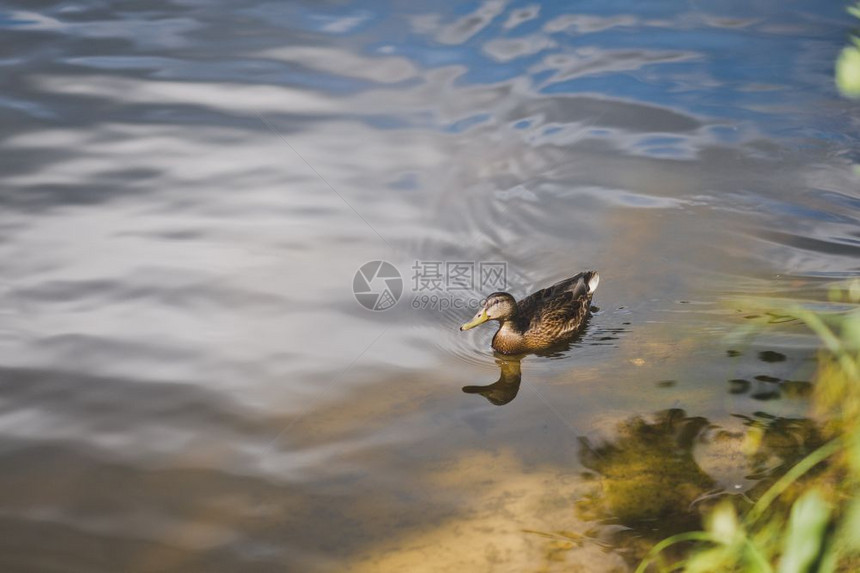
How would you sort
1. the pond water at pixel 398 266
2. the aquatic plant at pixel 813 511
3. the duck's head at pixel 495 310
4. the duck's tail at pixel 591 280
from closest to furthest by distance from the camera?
the aquatic plant at pixel 813 511 → the pond water at pixel 398 266 → the duck's head at pixel 495 310 → the duck's tail at pixel 591 280

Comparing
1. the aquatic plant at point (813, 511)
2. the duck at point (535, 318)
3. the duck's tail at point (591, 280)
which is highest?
the aquatic plant at point (813, 511)

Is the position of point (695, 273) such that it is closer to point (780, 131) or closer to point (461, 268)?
point (461, 268)

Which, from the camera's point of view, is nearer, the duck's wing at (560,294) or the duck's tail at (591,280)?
the duck's wing at (560,294)

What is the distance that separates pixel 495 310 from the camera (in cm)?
645

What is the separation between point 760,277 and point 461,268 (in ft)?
8.08

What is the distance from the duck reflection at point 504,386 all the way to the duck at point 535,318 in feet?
0.53

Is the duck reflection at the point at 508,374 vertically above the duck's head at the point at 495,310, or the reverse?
the duck's head at the point at 495,310

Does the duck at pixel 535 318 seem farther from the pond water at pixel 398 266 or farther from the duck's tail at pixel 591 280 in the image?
the pond water at pixel 398 266

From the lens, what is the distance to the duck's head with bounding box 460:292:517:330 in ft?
21.1

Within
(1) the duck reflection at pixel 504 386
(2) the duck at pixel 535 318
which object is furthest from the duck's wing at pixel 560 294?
(1) the duck reflection at pixel 504 386

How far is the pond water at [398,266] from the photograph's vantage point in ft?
15.3

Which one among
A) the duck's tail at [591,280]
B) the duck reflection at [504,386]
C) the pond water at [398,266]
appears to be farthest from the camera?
the duck's tail at [591,280]

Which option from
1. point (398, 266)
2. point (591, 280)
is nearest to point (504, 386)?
point (591, 280)

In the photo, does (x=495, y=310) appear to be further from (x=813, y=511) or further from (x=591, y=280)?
(x=813, y=511)
